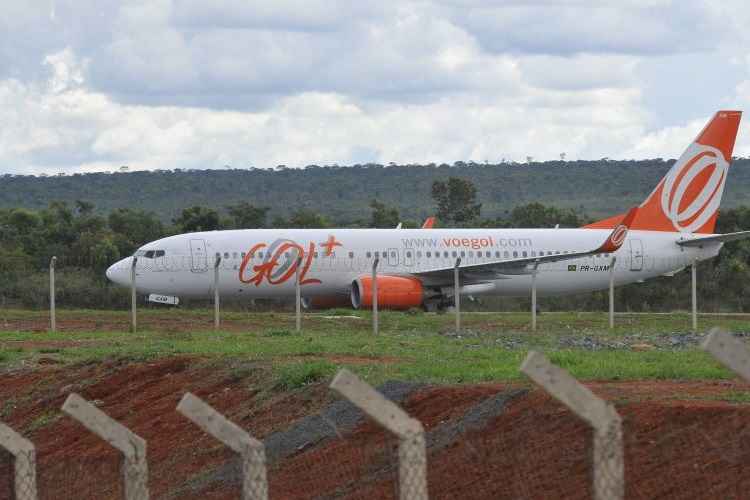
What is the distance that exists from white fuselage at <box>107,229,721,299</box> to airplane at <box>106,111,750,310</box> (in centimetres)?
3

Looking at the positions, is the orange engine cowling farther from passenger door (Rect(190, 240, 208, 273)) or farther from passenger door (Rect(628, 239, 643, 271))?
passenger door (Rect(628, 239, 643, 271))

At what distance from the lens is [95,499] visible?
516 inches

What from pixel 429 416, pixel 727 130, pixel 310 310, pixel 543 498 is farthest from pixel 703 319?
pixel 543 498

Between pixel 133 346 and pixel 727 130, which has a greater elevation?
pixel 727 130

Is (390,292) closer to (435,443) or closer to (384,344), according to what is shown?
(384,344)

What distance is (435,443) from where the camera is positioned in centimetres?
1186

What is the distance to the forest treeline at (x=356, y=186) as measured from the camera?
401ft

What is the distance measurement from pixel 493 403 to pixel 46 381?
352 inches

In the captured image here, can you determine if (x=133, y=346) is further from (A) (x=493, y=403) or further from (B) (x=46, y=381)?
(A) (x=493, y=403)

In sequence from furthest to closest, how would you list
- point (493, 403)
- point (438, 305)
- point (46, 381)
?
1. point (438, 305)
2. point (46, 381)
3. point (493, 403)

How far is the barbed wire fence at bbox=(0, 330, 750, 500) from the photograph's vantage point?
24.4 feet

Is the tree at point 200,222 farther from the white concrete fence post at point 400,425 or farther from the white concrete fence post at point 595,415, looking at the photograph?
the white concrete fence post at point 595,415

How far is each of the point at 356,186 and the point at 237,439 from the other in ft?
425

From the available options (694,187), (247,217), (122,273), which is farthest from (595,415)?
(247,217)
